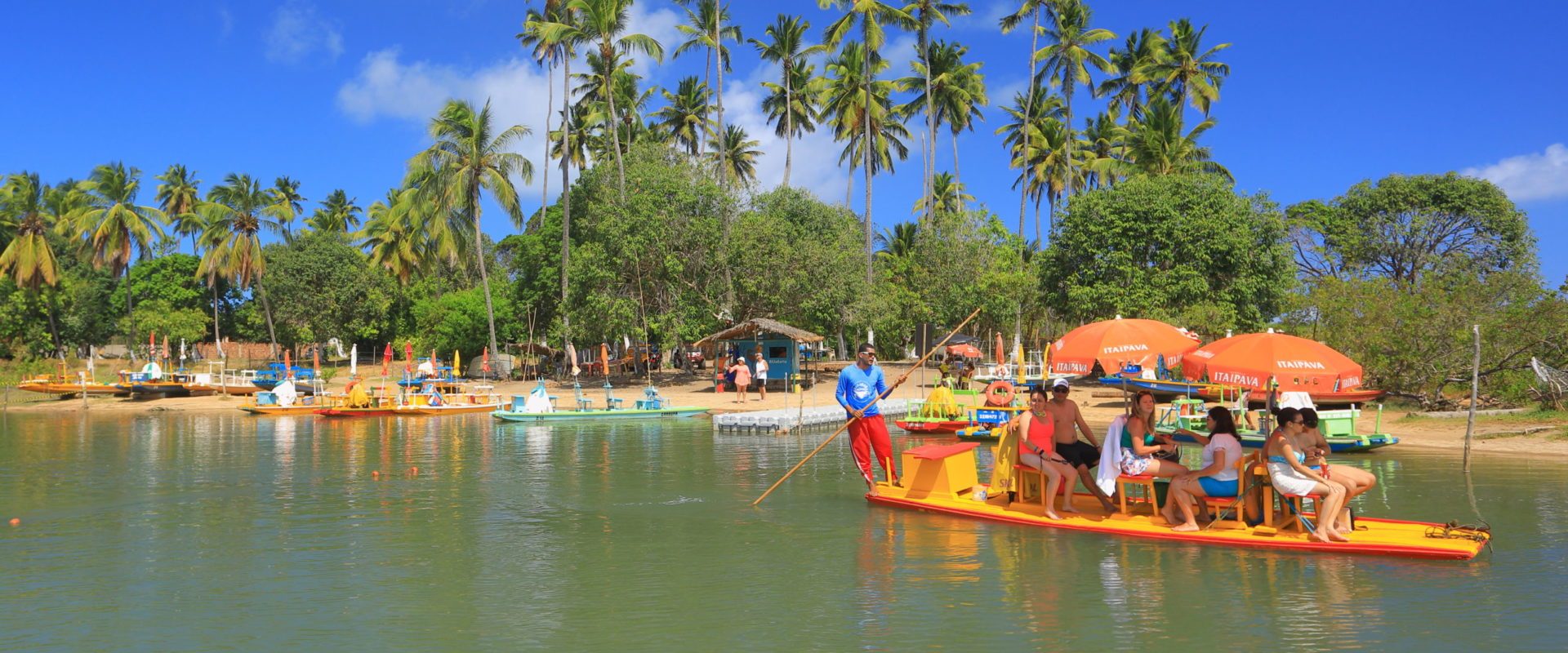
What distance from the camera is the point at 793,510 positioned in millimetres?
12133

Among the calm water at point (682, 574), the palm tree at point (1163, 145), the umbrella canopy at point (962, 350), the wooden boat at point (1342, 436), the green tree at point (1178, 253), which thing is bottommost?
the calm water at point (682, 574)

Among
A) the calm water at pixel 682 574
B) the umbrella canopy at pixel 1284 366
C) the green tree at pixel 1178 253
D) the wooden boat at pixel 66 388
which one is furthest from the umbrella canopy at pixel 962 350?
the wooden boat at pixel 66 388

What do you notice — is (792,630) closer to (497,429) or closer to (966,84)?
(497,429)

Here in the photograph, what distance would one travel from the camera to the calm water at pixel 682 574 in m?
7.05

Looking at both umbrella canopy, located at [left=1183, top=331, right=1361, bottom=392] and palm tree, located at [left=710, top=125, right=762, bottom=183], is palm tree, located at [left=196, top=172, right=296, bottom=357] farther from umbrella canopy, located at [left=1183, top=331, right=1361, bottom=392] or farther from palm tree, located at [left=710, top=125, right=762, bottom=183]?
umbrella canopy, located at [left=1183, top=331, right=1361, bottom=392]

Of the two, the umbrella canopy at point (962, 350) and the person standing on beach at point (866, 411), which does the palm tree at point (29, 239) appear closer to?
the umbrella canopy at point (962, 350)

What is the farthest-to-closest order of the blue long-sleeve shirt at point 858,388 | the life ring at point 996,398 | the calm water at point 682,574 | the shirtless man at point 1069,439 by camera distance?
1. the life ring at point 996,398
2. the blue long-sleeve shirt at point 858,388
3. the shirtless man at point 1069,439
4. the calm water at point 682,574

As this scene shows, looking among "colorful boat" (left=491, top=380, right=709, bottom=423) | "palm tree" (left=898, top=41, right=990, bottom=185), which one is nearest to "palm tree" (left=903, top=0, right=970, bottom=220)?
"palm tree" (left=898, top=41, right=990, bottom=185)

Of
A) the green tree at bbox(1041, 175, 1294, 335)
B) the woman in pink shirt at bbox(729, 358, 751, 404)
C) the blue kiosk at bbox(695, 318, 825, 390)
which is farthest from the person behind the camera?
the green tree at bbox(1041, 175, 1294, 335)

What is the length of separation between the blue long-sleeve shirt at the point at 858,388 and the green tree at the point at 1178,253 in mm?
24851

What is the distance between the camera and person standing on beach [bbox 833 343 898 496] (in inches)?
471

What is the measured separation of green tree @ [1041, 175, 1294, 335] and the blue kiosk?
10561 mm

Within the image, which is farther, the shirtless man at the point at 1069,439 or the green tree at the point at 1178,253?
the green tree at the point at 1178,253

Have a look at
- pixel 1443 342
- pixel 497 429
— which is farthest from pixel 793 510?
pixel 1443 342
